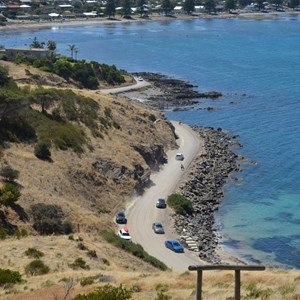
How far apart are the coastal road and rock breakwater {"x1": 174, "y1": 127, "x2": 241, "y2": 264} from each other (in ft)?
2.95

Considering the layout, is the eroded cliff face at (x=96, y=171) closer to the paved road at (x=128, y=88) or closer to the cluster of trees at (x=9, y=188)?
the cluster of trees at (x=9, y=188)

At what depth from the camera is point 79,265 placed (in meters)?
27.5

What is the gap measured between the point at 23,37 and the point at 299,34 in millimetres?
83338

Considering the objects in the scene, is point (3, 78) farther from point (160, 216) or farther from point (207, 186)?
point (160, 216)

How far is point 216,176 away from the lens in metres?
62.2

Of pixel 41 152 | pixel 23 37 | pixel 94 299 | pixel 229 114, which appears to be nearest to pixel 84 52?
pixel 23 37

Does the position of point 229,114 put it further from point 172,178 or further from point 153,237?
point 153,237

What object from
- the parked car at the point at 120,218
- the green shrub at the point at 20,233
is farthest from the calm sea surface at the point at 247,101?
the green shrub at the point at 20,233

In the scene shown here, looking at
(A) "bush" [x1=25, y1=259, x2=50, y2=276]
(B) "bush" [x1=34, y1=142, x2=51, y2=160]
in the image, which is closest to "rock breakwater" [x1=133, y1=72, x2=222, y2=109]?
(B) "bush" [x1=34, y1=142, x2=51, y2=160]

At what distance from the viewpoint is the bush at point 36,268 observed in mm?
25297

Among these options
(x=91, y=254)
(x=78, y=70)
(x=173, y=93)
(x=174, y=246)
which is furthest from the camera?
(x=173, y=93)

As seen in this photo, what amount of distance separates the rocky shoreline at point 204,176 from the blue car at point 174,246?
154 centimetres

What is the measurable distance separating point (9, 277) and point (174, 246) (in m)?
20.6

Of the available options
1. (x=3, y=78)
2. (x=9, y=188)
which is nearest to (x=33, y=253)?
(x=9, y=188)
